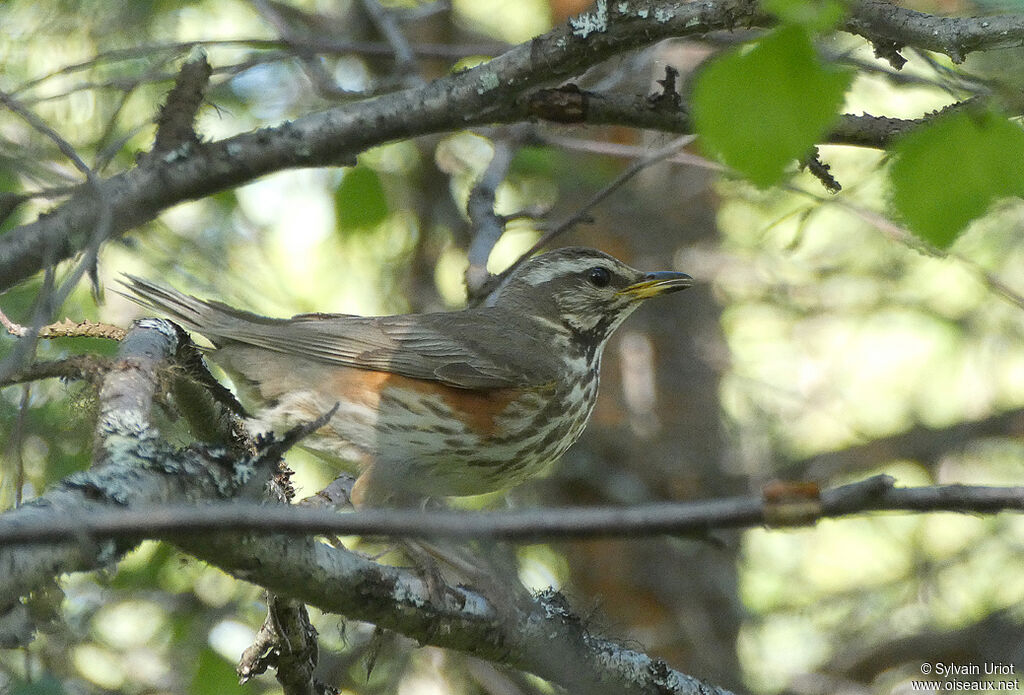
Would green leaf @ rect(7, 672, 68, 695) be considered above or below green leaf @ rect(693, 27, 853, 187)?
below

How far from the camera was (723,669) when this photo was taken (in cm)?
740

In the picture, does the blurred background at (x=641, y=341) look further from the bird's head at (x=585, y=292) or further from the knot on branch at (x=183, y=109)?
the knot on branch at (x=183, y=109)

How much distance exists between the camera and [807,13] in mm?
2082

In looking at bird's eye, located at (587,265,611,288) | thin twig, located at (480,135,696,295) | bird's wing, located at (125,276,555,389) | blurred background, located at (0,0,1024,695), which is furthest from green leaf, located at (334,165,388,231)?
bird's eye, located at (587,265,611,288)

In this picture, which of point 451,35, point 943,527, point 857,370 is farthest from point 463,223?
point 943,527

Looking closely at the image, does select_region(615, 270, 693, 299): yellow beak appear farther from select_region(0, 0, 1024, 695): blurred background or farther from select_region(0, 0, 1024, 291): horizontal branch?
select_region(0, 0, 1024, 291): horizontal branch

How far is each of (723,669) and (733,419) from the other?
2.28 m

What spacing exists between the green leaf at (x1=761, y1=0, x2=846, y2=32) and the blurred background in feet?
9.37

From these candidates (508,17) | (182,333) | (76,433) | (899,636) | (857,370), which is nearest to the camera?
(182,333)

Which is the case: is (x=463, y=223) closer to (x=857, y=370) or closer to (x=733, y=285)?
(x=733, y=285)

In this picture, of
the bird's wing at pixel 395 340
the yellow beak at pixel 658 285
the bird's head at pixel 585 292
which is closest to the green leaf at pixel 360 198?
the bird's wing at pixel 395 340

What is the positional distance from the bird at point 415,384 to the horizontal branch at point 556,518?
318 cm

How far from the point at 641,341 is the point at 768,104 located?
646 centimetres

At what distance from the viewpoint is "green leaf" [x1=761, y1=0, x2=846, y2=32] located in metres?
2.07
